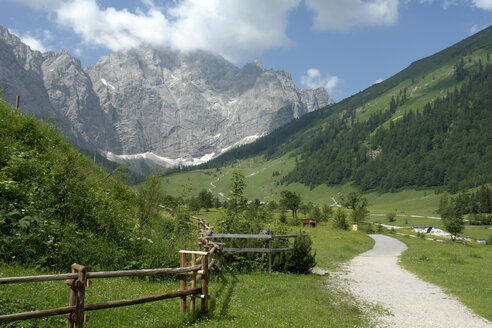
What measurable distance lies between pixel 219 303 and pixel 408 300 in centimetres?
836

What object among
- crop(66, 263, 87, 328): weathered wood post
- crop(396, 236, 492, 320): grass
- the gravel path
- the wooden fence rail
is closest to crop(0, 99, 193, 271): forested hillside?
the wooden fence rail

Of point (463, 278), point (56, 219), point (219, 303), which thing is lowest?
point (463, 278)

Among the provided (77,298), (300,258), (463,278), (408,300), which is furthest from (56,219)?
(463,278)

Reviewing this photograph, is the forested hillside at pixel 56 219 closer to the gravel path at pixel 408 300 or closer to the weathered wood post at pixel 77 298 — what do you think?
the weathered wood post at pixel 77 298

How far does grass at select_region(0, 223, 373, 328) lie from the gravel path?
4.08 feet

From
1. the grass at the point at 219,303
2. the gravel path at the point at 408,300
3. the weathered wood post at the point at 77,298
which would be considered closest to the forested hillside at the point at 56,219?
the grass at the point at 219,303

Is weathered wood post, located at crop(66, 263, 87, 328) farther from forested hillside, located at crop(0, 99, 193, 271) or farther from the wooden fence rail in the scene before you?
the wooden fence rail

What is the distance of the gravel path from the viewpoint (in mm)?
11336

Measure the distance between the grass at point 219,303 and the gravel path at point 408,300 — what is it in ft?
4.08

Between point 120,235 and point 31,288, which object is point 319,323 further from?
point 120,235

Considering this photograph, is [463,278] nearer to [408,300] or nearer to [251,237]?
[408,300]

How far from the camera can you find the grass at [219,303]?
8742mm

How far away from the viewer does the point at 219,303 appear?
11.8m

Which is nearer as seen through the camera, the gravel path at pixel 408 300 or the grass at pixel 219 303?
the grass at pixel 219 303
